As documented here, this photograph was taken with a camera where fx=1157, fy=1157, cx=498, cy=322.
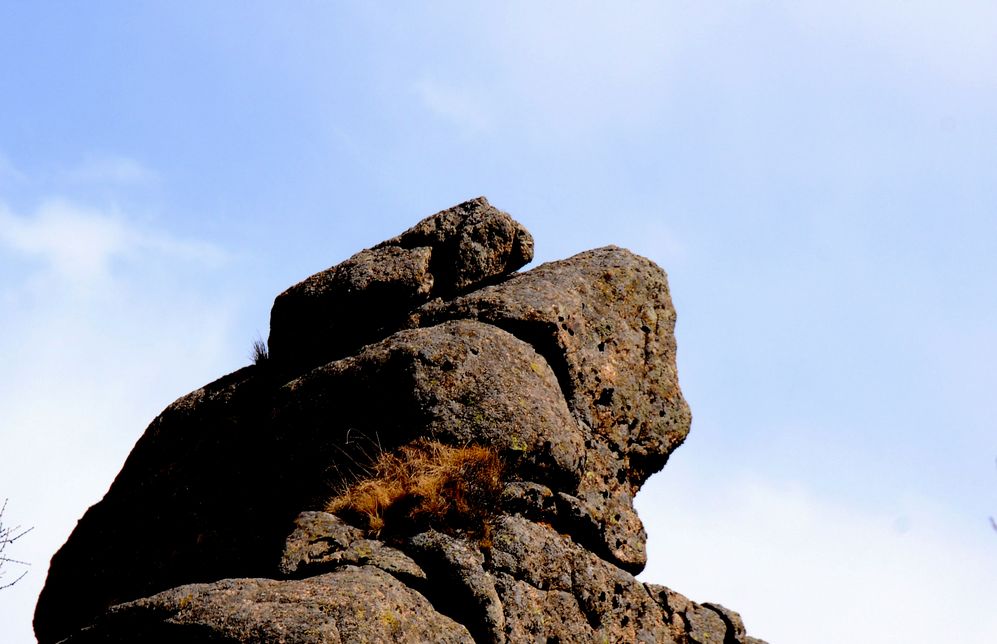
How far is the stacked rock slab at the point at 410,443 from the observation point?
37.0ft

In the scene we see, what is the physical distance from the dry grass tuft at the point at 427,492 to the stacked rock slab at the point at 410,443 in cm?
16

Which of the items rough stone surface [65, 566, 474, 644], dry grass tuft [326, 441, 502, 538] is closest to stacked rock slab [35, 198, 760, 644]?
rough stone surface [65, 566, 474, 644]

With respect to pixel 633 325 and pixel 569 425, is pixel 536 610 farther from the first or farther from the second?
pixel 633 325

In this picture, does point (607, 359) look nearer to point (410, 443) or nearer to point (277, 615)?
point (410, 443)

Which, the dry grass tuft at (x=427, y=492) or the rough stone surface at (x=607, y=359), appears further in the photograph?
the rough stone surface at (x=607, y=359)

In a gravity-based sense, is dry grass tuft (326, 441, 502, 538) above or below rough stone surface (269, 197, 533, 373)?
below

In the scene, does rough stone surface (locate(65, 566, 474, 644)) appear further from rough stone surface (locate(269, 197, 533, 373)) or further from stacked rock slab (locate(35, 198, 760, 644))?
rough stone surface (locate(269, 197, 533, 373))

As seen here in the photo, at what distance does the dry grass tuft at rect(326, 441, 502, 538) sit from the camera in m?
12.6

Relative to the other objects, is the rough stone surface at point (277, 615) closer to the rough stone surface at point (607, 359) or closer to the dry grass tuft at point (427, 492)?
the dry grass tuft at point (427, 492)

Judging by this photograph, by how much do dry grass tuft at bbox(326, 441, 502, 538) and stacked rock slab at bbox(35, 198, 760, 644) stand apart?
0.53 ft

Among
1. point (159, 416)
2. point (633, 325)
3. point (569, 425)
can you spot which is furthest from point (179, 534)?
point (633, 325)

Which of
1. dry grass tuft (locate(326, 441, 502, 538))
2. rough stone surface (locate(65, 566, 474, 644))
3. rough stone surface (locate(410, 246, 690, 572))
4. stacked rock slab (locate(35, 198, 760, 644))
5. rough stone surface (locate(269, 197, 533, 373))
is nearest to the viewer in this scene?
rough stone surface (locate(65, 566, 474, 644))

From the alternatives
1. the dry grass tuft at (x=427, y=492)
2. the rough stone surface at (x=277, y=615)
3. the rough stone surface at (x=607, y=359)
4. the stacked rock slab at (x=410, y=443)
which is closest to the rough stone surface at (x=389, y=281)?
the stacked rock slab at (x=410, y=443)

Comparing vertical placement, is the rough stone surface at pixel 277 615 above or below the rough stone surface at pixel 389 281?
below
